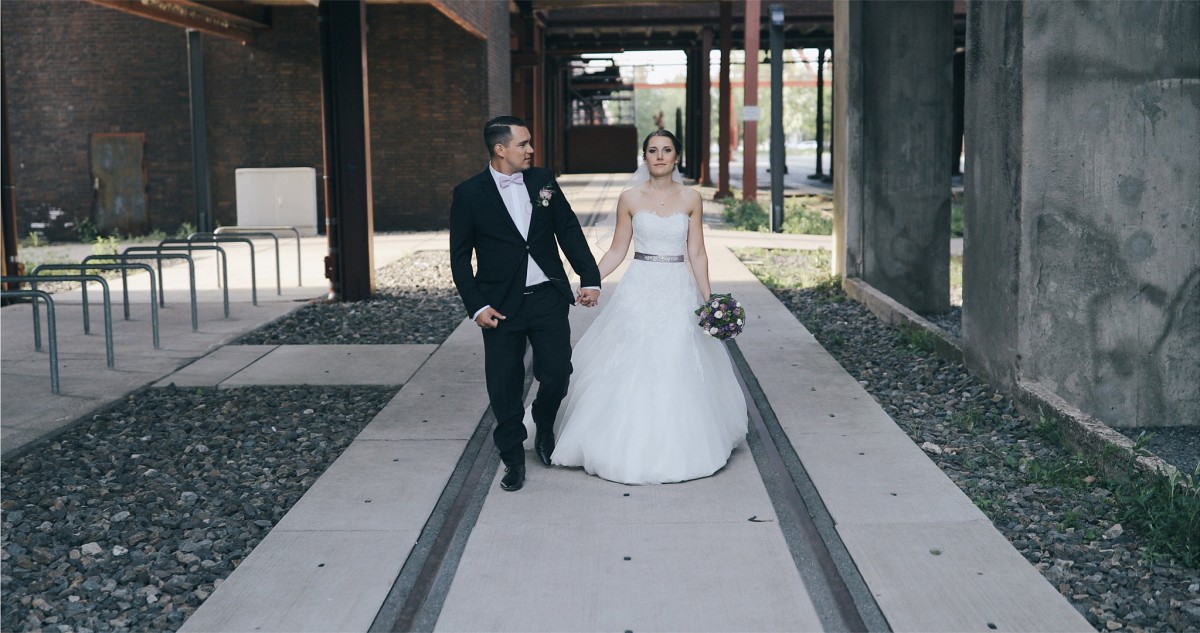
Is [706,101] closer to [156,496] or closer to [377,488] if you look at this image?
[377,488]

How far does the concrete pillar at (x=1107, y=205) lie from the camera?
7133 mm

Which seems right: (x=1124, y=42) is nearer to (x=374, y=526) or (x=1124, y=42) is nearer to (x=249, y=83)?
(x=374, y=526)

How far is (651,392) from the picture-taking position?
6211 millimetres

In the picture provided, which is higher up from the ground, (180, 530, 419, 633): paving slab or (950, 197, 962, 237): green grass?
(950, 197, 962, 237): green grass

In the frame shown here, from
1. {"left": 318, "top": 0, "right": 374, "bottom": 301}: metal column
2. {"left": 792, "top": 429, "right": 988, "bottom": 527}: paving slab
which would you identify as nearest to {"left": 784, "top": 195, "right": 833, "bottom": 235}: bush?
{"left": 318, "top": 0, "right": 374, "bottom": 301}: metal column

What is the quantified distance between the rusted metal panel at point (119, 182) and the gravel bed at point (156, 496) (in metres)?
14.9

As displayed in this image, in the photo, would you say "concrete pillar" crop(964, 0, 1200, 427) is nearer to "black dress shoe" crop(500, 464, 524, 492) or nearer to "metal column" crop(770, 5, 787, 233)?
"black dress shoe" crop(500, 464, 524, 492)

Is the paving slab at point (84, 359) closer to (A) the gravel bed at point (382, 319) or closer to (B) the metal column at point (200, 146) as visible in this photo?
(A) the gravel bed at point (382, 319)

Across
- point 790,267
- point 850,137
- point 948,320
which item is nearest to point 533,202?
point 948,320

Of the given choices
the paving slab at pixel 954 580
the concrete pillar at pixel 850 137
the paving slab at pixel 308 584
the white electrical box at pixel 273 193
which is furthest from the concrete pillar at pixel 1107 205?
the white electrical box at pixel 273 193

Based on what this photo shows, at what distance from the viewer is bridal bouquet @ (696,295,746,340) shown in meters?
6.22

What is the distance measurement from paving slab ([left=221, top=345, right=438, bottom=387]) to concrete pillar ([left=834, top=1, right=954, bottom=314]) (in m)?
4.97

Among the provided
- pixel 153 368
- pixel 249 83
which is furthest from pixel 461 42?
pixel 153 368

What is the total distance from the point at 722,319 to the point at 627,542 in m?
1.50
